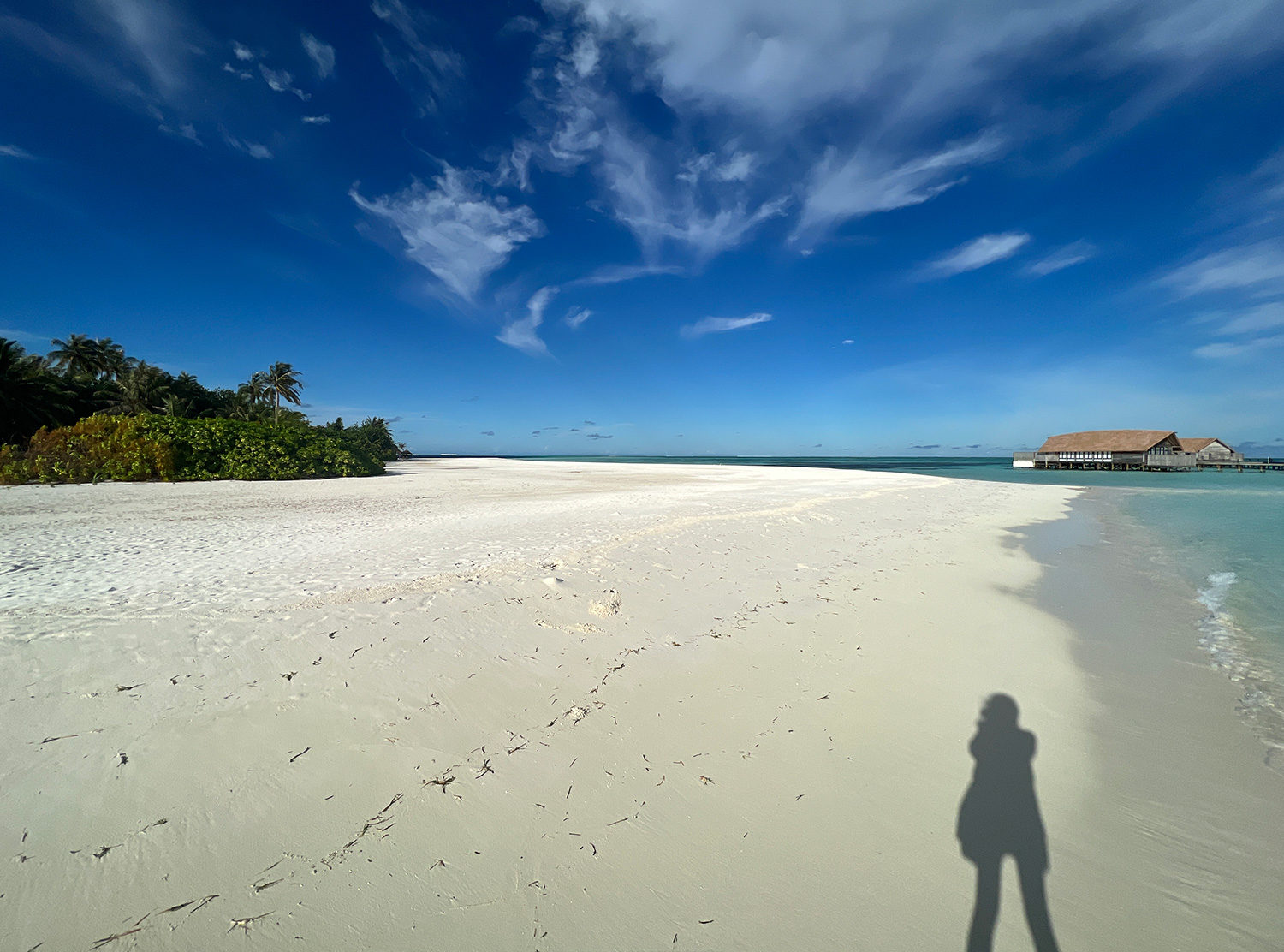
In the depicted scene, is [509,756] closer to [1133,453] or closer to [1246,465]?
[1133,453]

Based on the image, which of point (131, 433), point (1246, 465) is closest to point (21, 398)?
point (131, 433)

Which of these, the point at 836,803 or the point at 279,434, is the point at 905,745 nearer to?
the point at 836,803

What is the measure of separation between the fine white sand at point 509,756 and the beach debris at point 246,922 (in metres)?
0.03

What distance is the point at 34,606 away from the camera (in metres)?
5.11

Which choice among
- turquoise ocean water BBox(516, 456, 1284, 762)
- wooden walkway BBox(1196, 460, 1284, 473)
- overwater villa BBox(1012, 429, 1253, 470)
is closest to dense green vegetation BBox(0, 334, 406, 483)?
turquoise ocean water BBox(516, 456, 1284, 762)

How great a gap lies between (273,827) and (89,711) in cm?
209

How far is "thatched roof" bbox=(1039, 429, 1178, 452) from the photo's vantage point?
A: 61.2 m

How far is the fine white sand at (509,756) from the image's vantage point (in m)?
2.31

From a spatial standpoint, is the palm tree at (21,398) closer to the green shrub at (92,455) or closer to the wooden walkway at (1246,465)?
the green shrub at (92,455)

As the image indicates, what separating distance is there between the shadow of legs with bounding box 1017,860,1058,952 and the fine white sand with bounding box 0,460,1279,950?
50 millimetres

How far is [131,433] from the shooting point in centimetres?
1962

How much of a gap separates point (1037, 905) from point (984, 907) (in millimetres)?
273

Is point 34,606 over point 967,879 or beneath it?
over

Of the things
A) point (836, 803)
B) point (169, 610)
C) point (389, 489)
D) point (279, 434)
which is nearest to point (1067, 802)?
point (836, 803)
